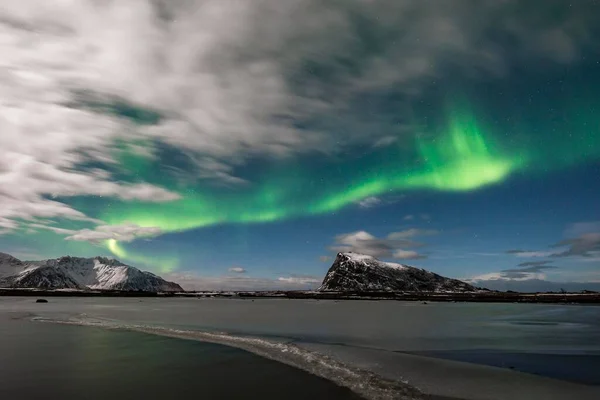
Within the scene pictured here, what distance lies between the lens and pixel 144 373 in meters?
18.5

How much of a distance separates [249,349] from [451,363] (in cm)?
1333

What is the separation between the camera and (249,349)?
88.1 feet

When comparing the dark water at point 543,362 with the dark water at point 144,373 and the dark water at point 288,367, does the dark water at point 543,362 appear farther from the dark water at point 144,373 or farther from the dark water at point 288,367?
the dark water at point 144,373

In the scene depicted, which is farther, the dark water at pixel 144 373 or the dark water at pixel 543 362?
the dark water at pixel 543 362

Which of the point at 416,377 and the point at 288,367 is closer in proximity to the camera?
the point at 416,377

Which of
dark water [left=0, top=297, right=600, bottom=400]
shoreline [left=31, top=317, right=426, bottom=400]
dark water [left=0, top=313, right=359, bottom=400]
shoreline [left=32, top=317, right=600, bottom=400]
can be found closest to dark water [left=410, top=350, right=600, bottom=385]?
dark water [left=0, top=297, right=600, bottom=400]

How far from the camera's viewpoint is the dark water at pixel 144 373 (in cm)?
1501

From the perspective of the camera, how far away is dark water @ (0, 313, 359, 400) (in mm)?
15008

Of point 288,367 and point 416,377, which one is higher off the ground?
point 416,377

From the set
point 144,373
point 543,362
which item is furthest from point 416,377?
point 144,373

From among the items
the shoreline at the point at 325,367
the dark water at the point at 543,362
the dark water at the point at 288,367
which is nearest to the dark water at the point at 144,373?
the dark water at the point at 288,367

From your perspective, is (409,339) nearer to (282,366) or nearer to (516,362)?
(516,362)

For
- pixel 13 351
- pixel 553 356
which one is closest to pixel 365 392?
Result: pixel 553 356

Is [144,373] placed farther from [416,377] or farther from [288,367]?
[416,377]
